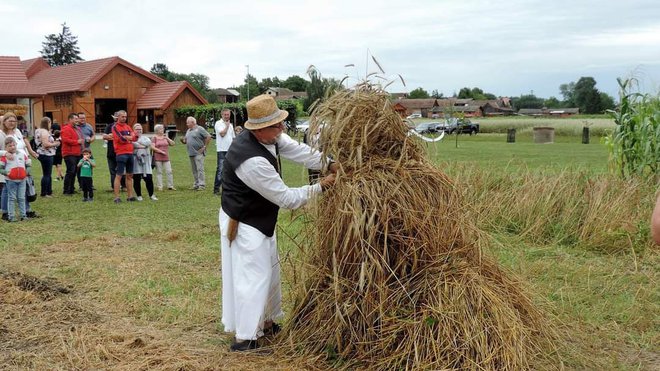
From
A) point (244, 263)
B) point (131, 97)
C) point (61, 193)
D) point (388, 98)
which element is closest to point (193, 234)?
point (244, 263)

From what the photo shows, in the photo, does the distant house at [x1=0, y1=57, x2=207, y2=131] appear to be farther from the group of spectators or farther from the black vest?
the black vest

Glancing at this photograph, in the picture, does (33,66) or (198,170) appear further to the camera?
(33,66)

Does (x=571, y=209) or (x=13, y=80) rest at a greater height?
(x=13, y=80)

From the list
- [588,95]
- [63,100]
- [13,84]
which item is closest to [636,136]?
[13,84]

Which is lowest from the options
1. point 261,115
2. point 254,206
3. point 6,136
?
point 254,206

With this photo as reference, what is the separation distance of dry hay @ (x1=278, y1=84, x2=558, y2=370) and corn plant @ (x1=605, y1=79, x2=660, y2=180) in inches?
237

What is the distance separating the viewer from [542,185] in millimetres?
8977

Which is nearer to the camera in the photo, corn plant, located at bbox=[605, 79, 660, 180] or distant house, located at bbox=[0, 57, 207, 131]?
corn plant, located at bbox=[605, 79, 660, 180]

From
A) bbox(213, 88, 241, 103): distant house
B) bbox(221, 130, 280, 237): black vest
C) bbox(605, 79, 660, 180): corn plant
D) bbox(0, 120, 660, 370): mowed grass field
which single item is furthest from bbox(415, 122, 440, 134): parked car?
bbox(213, 88, 241, 103): distant house

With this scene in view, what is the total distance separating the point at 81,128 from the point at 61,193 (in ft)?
4.97

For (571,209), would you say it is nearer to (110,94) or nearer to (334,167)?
(334,167)

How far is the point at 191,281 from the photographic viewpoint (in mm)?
6531

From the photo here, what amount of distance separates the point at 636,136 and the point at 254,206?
7.50 metres

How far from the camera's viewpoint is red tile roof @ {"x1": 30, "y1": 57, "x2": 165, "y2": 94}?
42.4 m
